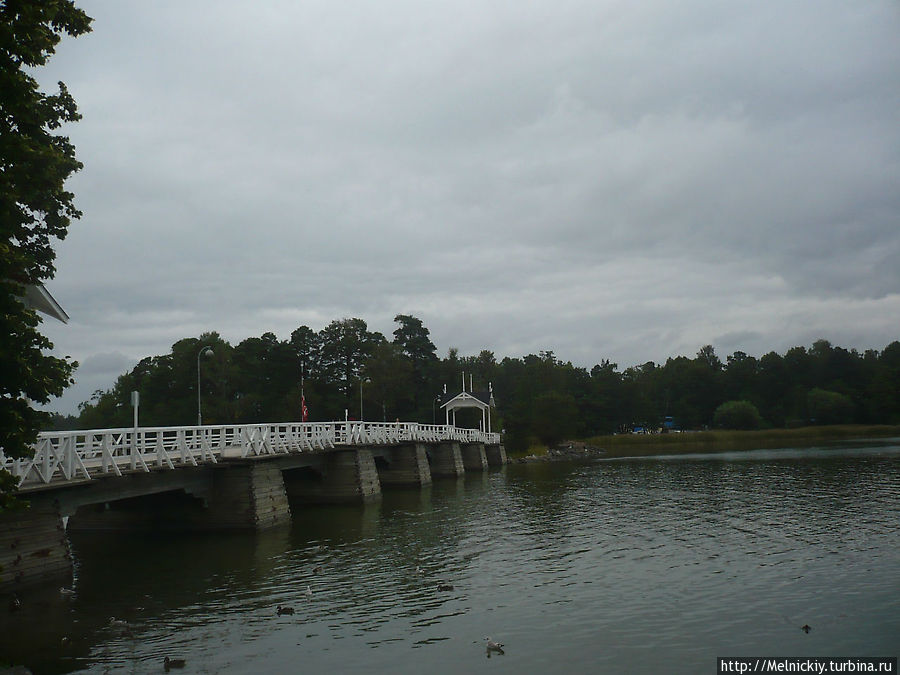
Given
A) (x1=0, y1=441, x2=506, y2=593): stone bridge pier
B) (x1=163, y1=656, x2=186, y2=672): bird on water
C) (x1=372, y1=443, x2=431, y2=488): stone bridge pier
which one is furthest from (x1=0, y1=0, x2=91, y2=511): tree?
(x1=372, y1=443, x2=431, y2=488): stone bridge pier

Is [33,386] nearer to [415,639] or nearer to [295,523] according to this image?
[415,639]

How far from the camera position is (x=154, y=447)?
26.7 m

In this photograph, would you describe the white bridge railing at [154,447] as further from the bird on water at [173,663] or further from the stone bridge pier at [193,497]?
the bird on water at [173,663]

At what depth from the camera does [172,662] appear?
13.8m

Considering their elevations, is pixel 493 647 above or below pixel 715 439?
below

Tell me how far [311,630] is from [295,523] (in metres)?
17.6

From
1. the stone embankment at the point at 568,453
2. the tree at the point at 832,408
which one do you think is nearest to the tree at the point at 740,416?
the tree at the point at 832,408

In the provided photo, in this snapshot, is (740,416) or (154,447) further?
(740,416)

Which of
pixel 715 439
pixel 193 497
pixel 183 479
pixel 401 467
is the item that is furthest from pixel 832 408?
pixel 183 479

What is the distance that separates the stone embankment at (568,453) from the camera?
89.1 metres

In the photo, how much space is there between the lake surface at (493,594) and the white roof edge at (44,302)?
860 cm

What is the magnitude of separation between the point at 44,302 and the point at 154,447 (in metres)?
6.52

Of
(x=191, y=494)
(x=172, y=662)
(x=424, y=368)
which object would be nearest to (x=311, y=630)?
(x=172, y=662)

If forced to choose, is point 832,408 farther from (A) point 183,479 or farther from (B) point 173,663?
(B) point 173,663
